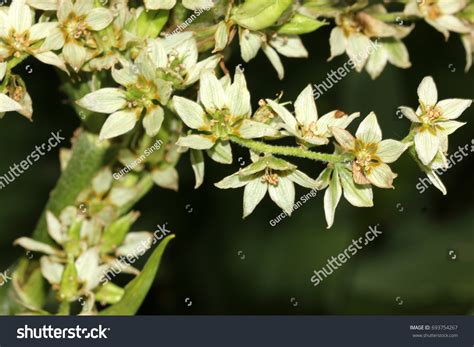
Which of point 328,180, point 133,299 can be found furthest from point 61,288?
point 328,180

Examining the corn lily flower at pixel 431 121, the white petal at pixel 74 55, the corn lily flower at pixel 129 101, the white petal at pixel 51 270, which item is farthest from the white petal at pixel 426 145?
the white petal at pixel 51 270

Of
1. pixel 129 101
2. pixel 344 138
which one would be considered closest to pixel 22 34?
pixel 129 101

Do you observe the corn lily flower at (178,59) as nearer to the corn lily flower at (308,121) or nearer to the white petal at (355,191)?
the corn lily flower at (308,121)

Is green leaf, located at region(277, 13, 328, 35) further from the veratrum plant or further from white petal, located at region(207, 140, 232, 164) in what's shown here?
white petal, located at region(207, 140, 232, 164)

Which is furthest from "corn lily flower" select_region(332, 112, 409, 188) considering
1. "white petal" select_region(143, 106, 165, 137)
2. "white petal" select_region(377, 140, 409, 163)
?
"white petal" select_region(143, 106, 165, 137)

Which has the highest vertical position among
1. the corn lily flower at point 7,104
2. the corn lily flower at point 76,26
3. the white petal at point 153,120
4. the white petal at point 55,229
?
the corn lily flower at point 76,26

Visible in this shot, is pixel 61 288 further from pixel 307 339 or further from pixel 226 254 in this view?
pixel 226 254
